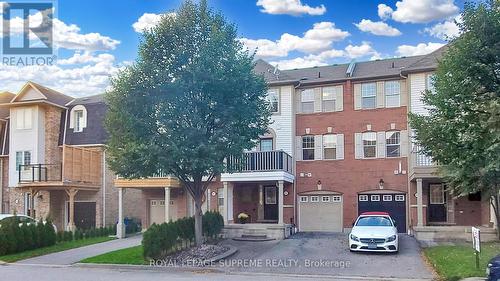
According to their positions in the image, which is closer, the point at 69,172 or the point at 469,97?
the point at 469,97

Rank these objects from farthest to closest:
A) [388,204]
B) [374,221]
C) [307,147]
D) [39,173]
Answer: [39,173] < [307,147] < [388,204] < [374,221]

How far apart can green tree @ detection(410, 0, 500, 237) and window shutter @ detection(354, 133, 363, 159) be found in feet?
25.8

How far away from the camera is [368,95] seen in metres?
26.5

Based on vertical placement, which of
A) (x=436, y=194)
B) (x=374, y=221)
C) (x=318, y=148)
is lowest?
(x=374, y=221)

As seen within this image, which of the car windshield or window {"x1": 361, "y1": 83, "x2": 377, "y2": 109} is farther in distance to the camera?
window {"x1": 361, "y1": 83, "x2": 377, "y2": 109}

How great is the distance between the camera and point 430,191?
2559cm

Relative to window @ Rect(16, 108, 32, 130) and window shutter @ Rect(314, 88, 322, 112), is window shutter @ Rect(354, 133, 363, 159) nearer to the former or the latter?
window shutter @ Rect(314, 88, 322, 112)

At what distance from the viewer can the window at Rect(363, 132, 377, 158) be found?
86.3ft

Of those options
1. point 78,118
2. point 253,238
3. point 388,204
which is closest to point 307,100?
point 388,204

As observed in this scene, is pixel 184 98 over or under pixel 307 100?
under

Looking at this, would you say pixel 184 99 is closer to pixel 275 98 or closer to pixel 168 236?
pixel 168 236

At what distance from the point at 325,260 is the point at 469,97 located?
749 cm

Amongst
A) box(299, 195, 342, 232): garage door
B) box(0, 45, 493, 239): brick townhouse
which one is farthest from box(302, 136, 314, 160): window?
→ box(299, 195, 342, 232): garage door

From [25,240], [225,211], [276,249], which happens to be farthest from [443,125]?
[25,240]
